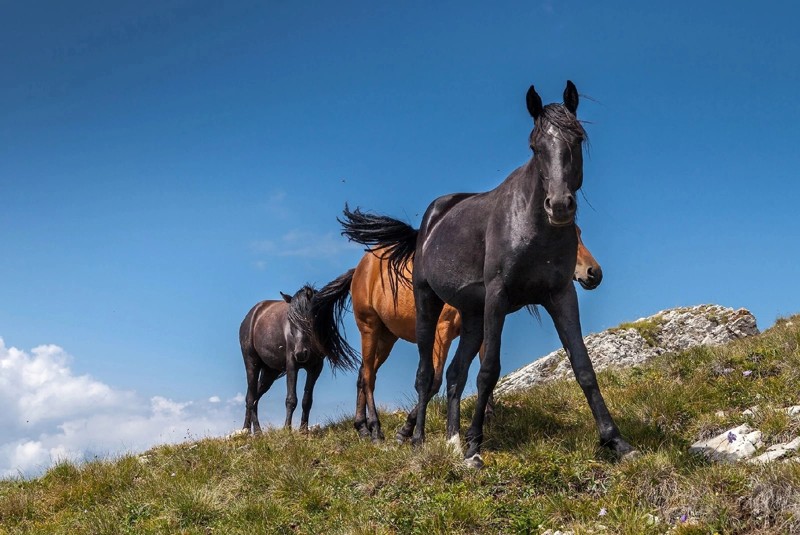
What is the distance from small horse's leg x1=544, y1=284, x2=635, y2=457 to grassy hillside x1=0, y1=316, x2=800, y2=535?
0.19 metres

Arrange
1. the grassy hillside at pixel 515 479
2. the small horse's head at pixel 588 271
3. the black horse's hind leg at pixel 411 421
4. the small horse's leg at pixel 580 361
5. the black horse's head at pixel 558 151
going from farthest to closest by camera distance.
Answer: the small horse's head at pixel 588 271
the black horse's hind leg at pixel 411 421
the small horse's leg at pixel 580 361
the black horse's head at pixel 558 151
the grassy hillside at pixel 515 479

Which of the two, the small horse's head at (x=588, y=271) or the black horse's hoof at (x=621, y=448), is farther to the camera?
the small horse's head at (x=588, y=271)

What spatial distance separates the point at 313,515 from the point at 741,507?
3540mm

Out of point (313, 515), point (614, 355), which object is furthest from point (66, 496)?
point (614, 355)

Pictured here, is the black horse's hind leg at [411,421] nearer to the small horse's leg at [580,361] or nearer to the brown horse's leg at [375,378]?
the brown horse's leg at [375,378]

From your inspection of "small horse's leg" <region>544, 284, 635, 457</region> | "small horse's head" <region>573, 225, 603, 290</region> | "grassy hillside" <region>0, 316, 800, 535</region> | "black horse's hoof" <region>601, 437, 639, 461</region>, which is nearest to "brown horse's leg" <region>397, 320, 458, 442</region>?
"grassy hillside" <region>0, 316, 800, 535</region>

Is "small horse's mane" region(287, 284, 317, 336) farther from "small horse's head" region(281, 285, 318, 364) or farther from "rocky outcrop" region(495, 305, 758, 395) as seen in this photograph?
"rocky outcrop" region(495, 305, 758, 395)

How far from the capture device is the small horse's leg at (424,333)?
8758 mm

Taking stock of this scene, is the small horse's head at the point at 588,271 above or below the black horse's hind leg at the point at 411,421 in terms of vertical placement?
above

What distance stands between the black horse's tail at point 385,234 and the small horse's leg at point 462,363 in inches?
70.6

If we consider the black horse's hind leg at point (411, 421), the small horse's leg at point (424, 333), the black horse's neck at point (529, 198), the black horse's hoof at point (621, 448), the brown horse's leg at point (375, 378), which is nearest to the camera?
the black horse's hoof at point (621, 448)

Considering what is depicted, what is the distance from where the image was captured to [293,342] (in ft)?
47.6

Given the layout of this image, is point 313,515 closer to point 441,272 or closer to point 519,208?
point 441,272

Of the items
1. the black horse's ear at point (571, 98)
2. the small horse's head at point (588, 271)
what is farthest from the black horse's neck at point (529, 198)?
the small horse's head at point (588, 271)
